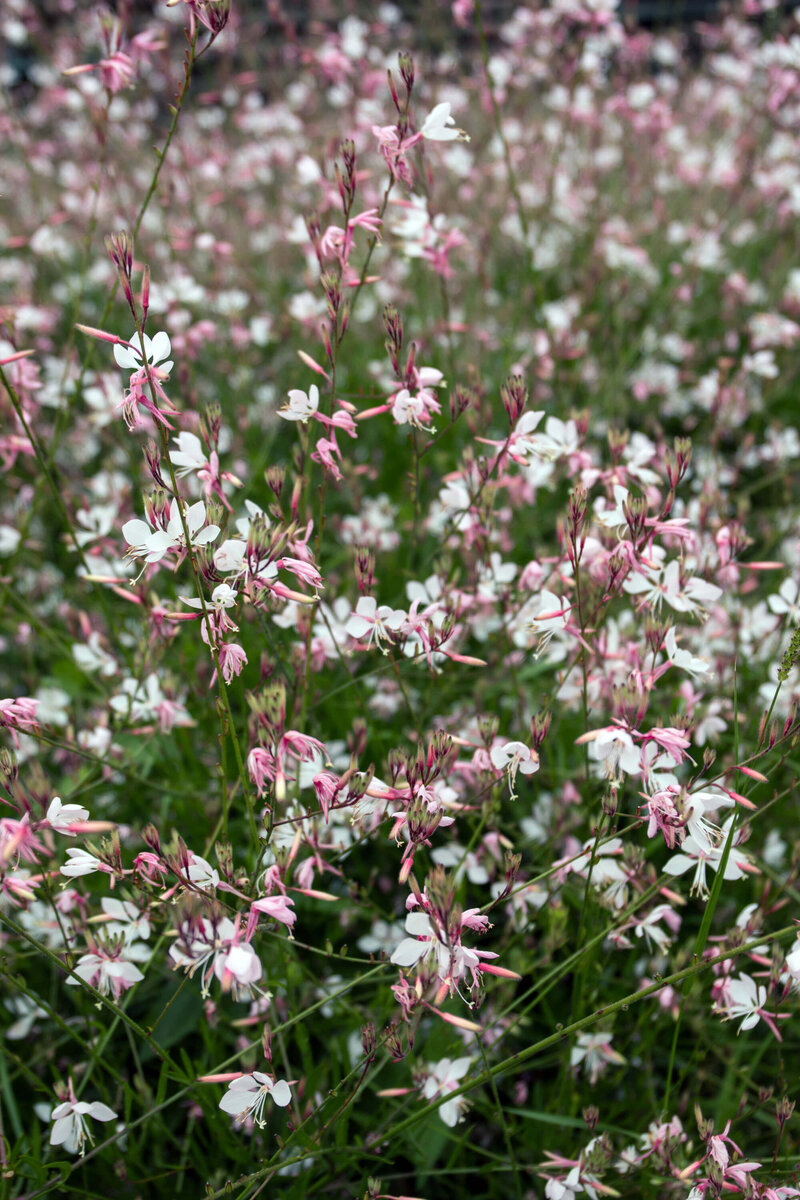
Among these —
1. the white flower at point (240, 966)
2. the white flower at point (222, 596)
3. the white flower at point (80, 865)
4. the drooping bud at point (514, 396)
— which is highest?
the drooping bud at point (514, 396)

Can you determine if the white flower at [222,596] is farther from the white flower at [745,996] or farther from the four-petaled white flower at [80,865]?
the white flower at [745,996]

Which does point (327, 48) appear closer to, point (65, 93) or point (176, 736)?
point (65, 93)

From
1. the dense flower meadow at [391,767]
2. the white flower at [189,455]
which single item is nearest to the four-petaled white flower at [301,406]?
the dense flower meadow at [391,767]

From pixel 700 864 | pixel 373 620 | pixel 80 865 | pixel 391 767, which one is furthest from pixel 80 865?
pixel 700 864

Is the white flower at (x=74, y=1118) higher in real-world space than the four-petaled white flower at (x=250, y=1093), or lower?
lower

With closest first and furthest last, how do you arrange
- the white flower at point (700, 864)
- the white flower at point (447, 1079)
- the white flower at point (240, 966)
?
the white flower at point (240, 966) < the white flower at point (700, 864) < the white flower at point (447, 1079)

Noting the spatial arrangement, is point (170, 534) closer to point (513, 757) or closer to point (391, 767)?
point (391, 767)

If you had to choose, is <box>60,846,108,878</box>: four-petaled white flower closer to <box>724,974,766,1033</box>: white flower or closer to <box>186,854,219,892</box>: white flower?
<box>186,854,219,892</box>: white flower

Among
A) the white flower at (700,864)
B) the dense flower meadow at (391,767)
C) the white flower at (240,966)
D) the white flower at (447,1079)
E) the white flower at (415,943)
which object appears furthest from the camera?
the white flower at (447,1079)
